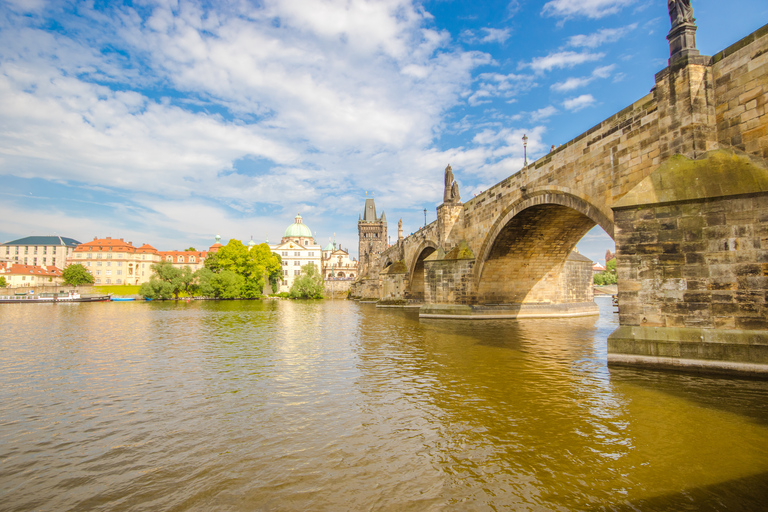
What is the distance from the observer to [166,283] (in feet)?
187

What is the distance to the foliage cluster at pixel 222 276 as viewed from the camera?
5644cm

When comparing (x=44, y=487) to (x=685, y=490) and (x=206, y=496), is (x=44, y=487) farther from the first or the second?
(x=685, y=490)

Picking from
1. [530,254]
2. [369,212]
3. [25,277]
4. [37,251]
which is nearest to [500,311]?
[530,254]

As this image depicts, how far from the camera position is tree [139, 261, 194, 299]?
5672 centimetres

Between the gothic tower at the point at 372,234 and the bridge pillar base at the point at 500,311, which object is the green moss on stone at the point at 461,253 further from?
the gothic tower at the point at 372,234

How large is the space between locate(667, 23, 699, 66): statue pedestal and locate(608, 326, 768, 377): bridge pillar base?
237 inches

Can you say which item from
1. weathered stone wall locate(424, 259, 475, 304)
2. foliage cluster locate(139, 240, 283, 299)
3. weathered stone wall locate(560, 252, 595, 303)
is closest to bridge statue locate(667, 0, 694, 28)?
weathered stone wall locate(424, 259, 475, 304)

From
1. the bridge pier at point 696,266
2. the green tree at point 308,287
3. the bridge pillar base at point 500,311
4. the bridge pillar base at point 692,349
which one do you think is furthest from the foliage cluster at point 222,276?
the bridge pier at point 696,266

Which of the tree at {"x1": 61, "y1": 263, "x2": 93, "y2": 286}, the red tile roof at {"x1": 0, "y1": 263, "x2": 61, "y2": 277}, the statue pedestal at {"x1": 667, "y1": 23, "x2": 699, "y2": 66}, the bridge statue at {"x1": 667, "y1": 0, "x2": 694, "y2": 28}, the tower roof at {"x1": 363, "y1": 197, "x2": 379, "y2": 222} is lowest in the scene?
the tree at {"x1": 61, "y1": 263, "x2": 93, "y2": 286}

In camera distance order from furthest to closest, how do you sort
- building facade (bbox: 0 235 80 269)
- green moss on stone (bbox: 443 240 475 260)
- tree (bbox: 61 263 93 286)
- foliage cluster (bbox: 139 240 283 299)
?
building facade (bbox: 0 235 80 269) < tree (bbox: 61 263 93 286) < foliage cluster (bbox: 139 240 283 299) < green moss on stone (bbox: 443 240 475 260)

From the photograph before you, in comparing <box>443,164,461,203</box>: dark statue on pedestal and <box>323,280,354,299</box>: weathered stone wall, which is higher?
<box>443,164,461,203</box>: dark statue on pedestal

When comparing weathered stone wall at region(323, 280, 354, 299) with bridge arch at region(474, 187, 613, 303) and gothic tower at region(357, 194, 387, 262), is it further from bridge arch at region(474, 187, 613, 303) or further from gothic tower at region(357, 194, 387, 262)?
bridge arch at region(474, 187, 613, 303)

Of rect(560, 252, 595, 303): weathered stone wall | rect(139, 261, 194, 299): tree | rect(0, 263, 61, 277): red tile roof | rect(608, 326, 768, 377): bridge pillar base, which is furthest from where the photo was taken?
rect(0, 263, 61, 277): red tile roof

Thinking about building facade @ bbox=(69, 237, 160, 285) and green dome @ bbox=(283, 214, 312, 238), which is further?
green dome @ bbox=(283, 214, 312, 238)
